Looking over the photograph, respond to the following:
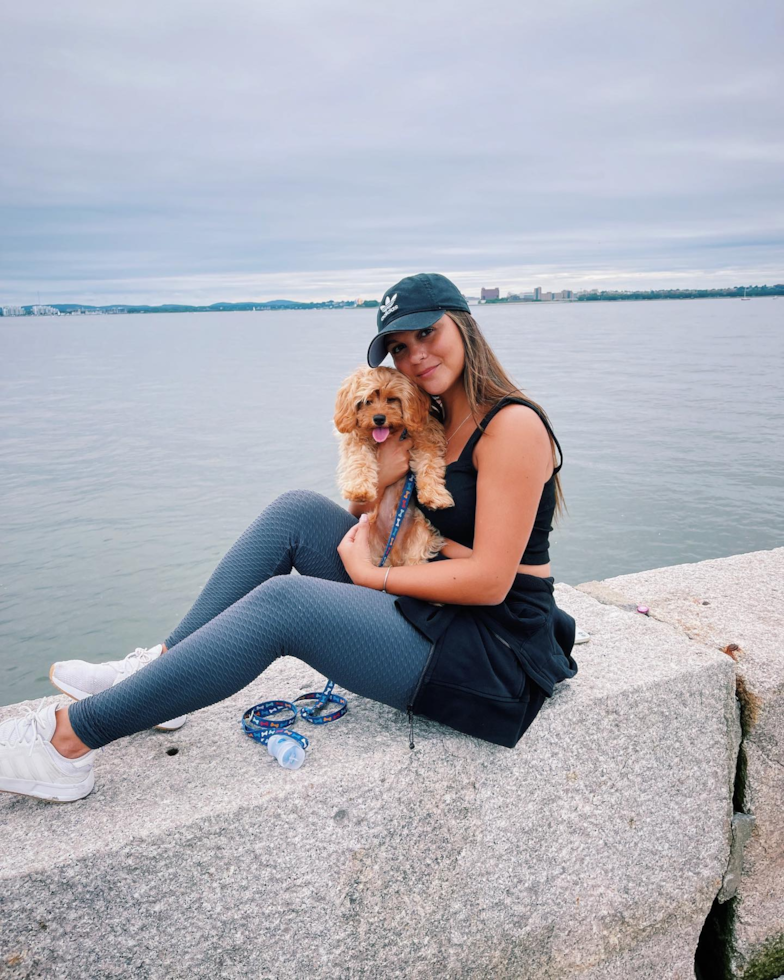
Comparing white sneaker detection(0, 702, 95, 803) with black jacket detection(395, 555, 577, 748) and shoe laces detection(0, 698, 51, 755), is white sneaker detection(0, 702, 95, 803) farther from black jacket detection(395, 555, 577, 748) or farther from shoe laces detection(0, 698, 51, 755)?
black jacket detection(395, 555, 577, 748)

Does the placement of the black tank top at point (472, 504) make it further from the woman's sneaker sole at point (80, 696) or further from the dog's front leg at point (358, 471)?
the woman's sneaker sole at point (80, 696)

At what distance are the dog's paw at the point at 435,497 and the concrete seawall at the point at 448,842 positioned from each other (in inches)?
24.7

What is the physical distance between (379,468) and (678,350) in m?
32.6

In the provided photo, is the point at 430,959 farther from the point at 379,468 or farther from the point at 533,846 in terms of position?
the point at 379,468

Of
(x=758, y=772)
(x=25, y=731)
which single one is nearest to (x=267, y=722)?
(x=25, y=731)

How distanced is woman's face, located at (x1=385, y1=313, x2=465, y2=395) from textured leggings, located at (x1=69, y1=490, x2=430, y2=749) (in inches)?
26.6

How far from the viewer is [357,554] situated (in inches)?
93.1

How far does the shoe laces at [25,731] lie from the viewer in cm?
184

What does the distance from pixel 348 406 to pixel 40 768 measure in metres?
1.52

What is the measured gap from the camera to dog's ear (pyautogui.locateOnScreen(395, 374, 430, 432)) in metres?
2.62

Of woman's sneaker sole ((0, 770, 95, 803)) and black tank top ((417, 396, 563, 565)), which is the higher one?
black tank top ((417, 396, 563, 565))

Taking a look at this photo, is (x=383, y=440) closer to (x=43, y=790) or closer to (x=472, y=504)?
(x=472, y=504)

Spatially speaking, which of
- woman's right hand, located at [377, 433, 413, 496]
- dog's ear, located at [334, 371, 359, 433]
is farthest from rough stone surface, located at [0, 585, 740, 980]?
dog's ear, located at [334, 371, 359, 433]

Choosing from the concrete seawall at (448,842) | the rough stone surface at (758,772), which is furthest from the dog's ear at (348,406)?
the rough stone surface at (758,772)
